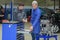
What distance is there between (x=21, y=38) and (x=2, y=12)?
1126 cm

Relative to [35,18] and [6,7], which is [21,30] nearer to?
[35,18]

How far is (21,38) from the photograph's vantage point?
8055 mm

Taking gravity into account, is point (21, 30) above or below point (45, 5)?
below

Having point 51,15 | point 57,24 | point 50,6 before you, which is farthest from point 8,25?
point 50,6

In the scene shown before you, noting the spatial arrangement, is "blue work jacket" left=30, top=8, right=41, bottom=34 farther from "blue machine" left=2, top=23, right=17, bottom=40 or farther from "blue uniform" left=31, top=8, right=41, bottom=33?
"blue machine" left=2, top=23, right=17, bottom=40

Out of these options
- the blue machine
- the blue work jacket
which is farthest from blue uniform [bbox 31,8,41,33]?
the blue machine

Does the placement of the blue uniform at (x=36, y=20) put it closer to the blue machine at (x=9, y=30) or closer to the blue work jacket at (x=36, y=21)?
the blue work jacket at (x=36, y=21)

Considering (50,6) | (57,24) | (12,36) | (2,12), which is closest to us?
(12,36)

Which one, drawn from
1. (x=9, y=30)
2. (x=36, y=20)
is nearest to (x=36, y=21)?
(x=36, y=20)

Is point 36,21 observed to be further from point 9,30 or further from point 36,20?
point 9,30

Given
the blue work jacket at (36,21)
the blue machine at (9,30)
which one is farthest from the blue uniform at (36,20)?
the blue machine at (9,30)

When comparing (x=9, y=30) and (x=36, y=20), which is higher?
(x=36, y=20)

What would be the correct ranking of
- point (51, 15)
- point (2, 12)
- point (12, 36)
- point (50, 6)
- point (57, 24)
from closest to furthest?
1. point (12, 36)
2. point (57, 24)
3. point (51, 15)
4. point (2, 12)
5. point (50, 6)

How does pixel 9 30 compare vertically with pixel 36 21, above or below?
below
